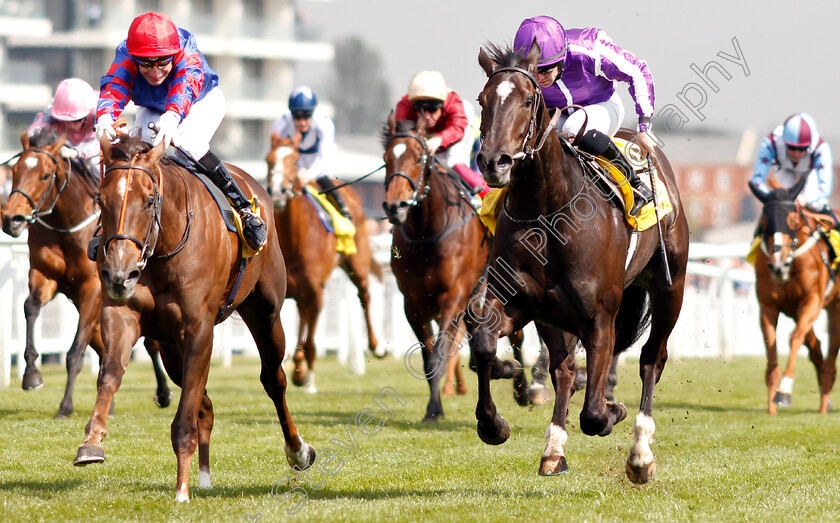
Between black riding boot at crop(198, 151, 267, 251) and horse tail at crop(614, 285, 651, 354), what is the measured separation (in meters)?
2.22

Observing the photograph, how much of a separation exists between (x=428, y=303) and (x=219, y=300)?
3.62 meters

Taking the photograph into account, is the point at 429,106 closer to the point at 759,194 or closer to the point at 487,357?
the point at 759,194

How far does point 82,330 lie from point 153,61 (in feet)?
11.1

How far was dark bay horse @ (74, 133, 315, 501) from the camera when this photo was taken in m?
4.84

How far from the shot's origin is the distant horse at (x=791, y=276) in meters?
10.5

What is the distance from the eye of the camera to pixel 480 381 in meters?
5.21

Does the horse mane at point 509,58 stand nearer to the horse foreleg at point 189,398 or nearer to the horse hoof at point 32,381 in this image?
the horse foreleg at point 189,398

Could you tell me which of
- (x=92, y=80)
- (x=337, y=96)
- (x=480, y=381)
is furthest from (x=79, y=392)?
(x=337, y=96)

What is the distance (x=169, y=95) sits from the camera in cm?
573

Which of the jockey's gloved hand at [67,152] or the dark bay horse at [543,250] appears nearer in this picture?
the dark bay horse at [543,250]

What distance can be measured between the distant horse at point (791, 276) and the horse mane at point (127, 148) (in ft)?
22.9

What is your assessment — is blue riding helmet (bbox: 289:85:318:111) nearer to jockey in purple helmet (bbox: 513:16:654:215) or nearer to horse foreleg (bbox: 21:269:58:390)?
horse foreleg (bbox: 21:269:58:390)

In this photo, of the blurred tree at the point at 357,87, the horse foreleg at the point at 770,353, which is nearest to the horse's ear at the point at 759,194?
the horse foreleg at the point at 770,353

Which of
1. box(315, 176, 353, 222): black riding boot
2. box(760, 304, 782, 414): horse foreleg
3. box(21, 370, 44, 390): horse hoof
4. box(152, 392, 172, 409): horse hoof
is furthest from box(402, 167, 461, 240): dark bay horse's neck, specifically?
box(760, 304, 782, 414): horse foreleg
